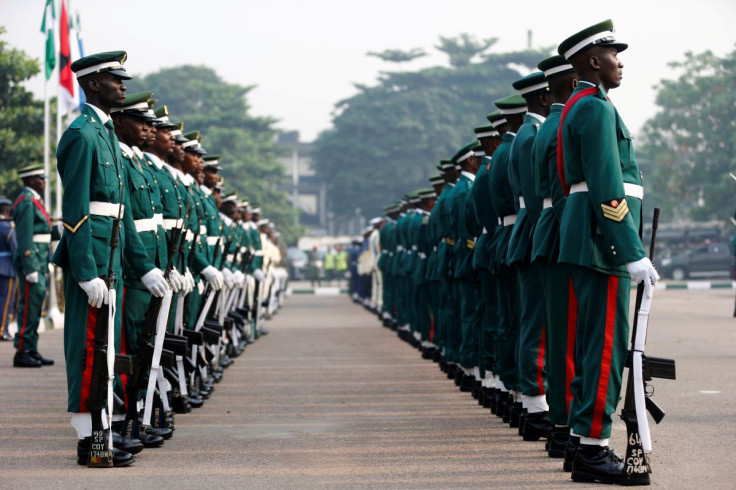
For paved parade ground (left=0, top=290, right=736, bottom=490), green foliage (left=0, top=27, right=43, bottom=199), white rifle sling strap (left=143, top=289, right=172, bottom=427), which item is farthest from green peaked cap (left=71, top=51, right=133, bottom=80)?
green foliage (left=0, top=27, right=43, bottom=199)

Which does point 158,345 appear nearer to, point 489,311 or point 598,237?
point 489,311

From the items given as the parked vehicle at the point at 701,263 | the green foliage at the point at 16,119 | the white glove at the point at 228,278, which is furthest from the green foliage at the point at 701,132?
the white glove at the point at 228,278

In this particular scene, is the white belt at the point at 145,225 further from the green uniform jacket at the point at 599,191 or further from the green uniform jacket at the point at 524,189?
the green uniform jacket at the point at 599,191

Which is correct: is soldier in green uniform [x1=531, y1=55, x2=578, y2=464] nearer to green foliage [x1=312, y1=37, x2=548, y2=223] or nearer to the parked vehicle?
the parked vehicle

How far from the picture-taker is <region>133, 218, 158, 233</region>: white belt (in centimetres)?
863

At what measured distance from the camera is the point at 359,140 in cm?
8338

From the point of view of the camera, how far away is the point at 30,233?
49.2ft

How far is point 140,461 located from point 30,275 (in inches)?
291

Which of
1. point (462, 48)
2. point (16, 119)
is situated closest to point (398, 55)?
point (462, 48)

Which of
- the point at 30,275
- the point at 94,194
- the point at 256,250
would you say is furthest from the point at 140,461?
the point at 256,250

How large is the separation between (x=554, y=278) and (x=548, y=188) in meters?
0.54

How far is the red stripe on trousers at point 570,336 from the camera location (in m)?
7.27

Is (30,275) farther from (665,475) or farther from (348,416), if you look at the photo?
(665,475)

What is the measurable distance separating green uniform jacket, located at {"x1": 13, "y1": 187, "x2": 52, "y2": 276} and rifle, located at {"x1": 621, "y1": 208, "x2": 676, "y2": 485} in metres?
9.39
